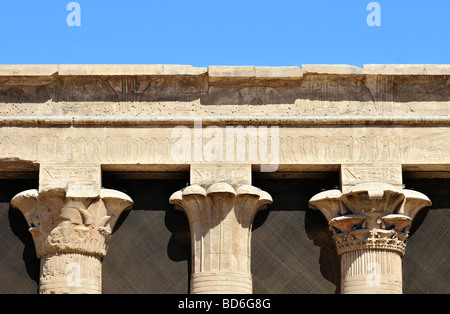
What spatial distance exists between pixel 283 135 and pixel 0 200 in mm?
4729

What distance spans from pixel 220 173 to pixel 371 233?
8.36 feet

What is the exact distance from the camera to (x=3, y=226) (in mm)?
20125

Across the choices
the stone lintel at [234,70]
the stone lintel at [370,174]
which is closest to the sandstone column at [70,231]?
the stone lintel at [234,70]

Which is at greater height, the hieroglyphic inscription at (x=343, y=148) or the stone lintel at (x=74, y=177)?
the hieroglyphic inscription at (x=343, y=148)

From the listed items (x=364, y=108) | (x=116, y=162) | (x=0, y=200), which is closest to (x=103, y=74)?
(x=116, y=162)

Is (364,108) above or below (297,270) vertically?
above

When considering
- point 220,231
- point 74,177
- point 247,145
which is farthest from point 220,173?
point 74,177

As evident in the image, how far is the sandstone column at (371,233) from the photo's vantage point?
63.2ft

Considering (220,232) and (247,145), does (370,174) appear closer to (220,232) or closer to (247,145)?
(247,145)

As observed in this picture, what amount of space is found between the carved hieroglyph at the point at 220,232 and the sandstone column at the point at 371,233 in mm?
1319

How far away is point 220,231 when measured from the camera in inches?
766

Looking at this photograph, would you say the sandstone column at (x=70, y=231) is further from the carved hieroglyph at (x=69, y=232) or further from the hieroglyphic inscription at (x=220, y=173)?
the hieroglyphic inscription at (x=220, y=173)

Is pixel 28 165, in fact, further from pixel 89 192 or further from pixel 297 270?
pixel 297 270

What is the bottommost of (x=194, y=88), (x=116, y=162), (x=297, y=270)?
(x=297, y=270)
